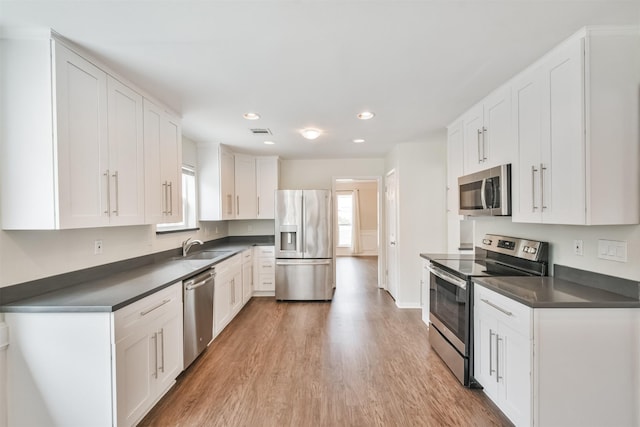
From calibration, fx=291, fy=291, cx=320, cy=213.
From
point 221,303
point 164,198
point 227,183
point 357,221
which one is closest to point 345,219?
point 357,221

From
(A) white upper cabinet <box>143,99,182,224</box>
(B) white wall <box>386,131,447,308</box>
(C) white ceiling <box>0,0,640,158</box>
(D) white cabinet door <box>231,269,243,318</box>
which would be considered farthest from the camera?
(B) white wall <box>386,131,447,308</box>

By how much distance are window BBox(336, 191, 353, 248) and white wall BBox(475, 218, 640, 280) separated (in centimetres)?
711

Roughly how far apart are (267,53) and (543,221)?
83.5 inches

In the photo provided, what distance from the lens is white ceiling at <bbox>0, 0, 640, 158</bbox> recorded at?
145 cm

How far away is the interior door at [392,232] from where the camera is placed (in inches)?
176

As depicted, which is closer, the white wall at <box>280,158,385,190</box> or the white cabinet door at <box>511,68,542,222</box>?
the white cabinet door at <box>511,68,542,222</box>

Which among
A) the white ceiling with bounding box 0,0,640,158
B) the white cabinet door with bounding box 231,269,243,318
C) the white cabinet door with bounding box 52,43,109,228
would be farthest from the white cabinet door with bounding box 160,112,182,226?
the white cabinet door with bounding box 231,269,243,318

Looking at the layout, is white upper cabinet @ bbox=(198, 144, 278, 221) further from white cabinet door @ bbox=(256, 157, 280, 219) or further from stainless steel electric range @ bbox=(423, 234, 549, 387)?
stainless steel electric range @ bbox=(423, 234, 549, 387)

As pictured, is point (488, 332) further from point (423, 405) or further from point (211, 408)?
point (211, 408)

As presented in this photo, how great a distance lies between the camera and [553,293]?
5.85 feet

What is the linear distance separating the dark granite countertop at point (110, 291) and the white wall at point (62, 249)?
0.14 meters

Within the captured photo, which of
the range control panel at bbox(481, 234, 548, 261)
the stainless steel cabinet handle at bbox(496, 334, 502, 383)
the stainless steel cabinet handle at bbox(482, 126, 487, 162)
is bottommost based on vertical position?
the stainless steel cabinet handle at bbox(496, 334, 502, 383)

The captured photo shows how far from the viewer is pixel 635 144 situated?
1683mm

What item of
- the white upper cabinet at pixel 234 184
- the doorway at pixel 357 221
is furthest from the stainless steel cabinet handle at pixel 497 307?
the doorway at pixel 357 221
